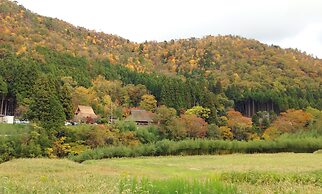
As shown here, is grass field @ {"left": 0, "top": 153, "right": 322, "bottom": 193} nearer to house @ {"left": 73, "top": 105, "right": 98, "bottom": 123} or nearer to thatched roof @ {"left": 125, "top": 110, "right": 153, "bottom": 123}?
house @ {"left": 73, "top": 105, "right": 98, "bottom": 123}

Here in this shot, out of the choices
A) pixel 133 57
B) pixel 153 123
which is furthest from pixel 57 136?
pixel 133 57

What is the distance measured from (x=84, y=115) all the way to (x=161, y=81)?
30.4 metres

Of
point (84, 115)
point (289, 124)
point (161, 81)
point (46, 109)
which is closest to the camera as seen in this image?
point (46, 109)

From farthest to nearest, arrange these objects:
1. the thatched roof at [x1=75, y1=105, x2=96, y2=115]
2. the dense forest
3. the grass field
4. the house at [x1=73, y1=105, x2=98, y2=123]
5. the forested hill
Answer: the forested hill
the thatched roof at [x1=75, y1=105, x2=96, y2=115]
the dense forest
the house at [x1=73, y1=105, x2=98, y2=123]
the grass field

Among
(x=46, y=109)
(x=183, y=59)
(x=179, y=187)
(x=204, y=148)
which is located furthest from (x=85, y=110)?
(x=183, y=59)

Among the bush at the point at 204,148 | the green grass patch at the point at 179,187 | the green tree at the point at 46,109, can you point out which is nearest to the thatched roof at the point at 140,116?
the bush at the point at 204,148

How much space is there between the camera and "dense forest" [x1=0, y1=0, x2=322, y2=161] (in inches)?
2547

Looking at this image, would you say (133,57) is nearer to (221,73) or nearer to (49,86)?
(221,73)

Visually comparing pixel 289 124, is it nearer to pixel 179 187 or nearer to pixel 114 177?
pixel 114 177

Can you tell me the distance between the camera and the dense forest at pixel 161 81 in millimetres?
64688

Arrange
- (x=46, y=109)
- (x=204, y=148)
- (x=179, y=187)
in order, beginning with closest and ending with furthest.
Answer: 1. (x=179, y=187)
2. (x=46, y=109)
3. (x=204, y=148)

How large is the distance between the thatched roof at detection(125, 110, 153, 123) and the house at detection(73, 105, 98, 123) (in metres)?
6.17

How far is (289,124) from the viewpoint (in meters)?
74.7

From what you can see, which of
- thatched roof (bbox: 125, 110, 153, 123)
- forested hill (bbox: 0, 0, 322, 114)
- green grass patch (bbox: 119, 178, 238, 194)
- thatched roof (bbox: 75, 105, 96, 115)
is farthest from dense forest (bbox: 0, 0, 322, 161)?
green grass patch (bbox: 119, 178, 238, 194)
